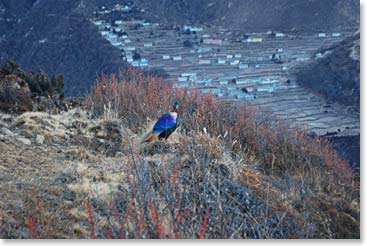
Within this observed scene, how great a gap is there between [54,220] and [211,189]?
0.89 m

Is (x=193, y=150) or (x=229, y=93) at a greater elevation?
(x=229, y=93)

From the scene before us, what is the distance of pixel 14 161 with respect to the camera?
3766mm

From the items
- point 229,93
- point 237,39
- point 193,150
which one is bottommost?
point 193,150

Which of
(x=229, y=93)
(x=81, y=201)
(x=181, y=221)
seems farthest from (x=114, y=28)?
(x=181, y=221)

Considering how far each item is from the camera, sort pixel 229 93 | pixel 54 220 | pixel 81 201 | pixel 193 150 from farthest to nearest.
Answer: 1. pixel 229 93
2. pixel 193 150
3. pixel 81 201
4. pixel 54 220

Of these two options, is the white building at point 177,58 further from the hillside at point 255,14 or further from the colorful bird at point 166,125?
the colorful bird at point 166,125

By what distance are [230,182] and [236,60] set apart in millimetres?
1228

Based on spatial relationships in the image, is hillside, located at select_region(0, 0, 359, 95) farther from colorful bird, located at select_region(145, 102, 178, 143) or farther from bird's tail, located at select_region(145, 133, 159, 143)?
bird's tail, located at select_region(145, 133, 159, 143)

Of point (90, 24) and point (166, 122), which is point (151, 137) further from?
point (90, 24)

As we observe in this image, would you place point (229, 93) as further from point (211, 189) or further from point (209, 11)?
point (211, 189)

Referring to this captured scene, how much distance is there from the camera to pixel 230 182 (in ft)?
11.0

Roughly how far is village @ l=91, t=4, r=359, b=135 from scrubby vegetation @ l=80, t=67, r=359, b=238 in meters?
0.12

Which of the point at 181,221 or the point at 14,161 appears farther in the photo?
the point at 14,161

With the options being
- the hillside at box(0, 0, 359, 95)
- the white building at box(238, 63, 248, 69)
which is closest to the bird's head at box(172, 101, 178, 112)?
the white building at box(238, 63, 248, 69)
